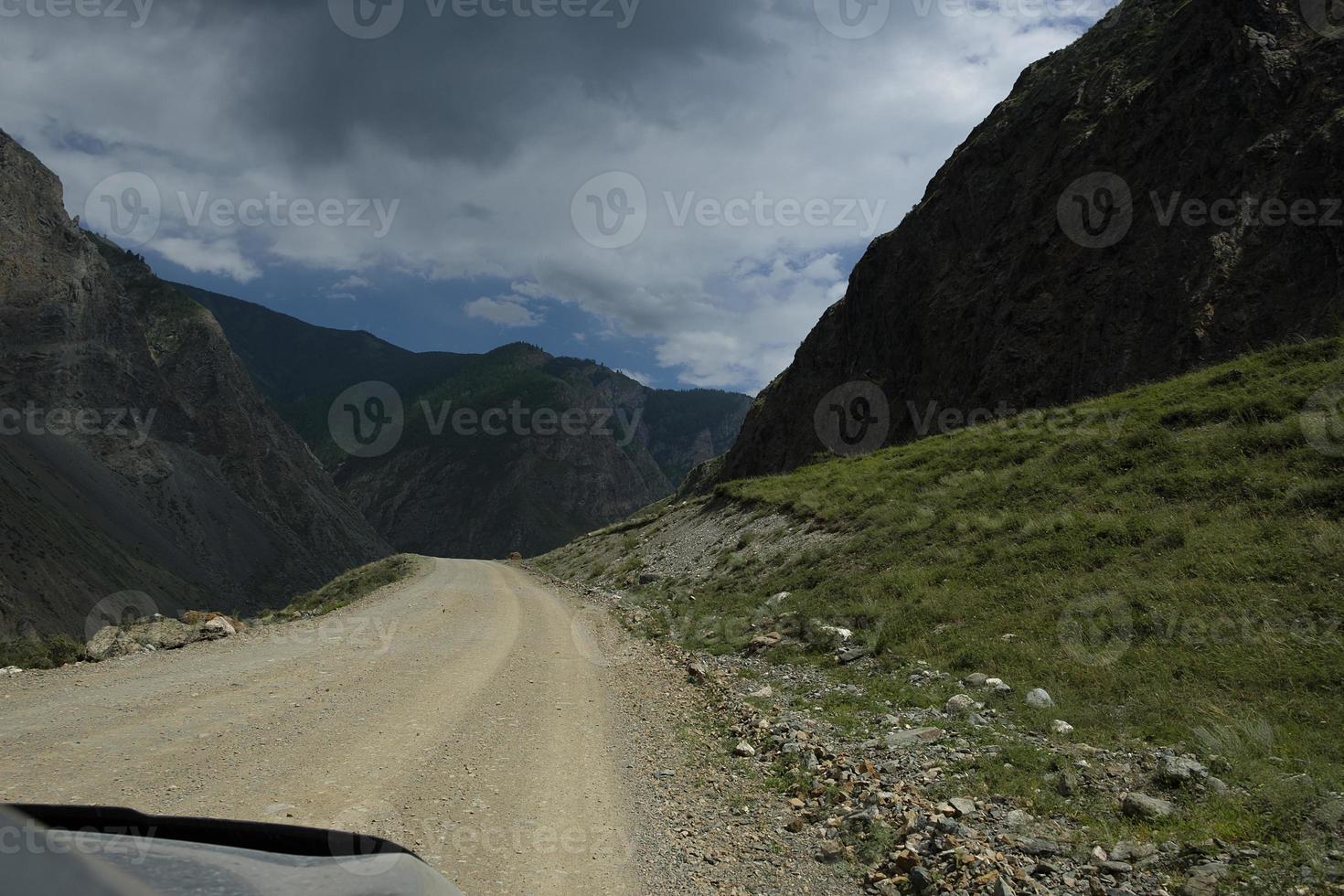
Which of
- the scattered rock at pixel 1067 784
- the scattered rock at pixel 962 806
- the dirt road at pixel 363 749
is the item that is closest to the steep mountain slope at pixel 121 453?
the dirt road at pixel 363 749

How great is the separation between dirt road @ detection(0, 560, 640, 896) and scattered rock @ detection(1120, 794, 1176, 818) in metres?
5.04

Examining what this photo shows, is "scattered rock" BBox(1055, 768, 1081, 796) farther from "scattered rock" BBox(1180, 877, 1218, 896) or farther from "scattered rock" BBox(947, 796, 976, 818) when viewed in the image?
"scattered rock" BBox(1180, 877, 1218, 896)

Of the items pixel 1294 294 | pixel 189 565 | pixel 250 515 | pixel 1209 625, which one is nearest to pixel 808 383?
pixel 1294 294

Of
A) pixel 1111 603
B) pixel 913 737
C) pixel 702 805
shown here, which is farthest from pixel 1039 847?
pixel 1111 603

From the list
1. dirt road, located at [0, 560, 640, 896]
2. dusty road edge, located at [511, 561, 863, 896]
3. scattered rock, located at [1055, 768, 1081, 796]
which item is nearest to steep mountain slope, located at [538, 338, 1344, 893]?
scattered rock, located at [1055, 768, 1081, 796]

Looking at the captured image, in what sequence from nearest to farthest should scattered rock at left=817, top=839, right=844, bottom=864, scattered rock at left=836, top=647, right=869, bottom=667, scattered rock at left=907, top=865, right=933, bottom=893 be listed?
scattered rock at left=907, top=865, right=933, bottom=893 < scattered rock at left=817, top=839, right=844, bottom=864 < scattered rock at left=836, top=647, right=869, bottom=667

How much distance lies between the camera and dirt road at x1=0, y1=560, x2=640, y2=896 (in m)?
6.27

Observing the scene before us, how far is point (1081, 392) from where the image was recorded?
116 feet

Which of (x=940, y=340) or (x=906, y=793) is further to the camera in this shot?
(x=940, y=340)

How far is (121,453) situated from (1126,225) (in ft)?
439

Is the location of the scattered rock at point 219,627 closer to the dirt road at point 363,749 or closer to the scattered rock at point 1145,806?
the dirt road at point 363,749

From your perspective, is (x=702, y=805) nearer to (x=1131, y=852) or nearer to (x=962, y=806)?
(x=962, y=806)

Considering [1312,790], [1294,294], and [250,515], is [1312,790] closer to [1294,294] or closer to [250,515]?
[1294,294]

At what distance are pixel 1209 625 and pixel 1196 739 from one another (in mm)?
3151
